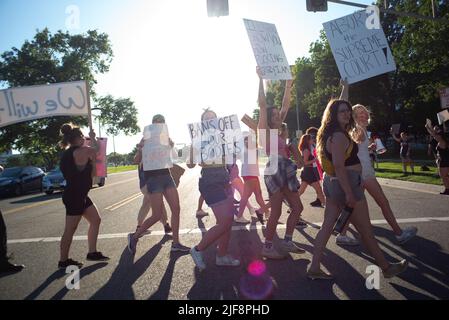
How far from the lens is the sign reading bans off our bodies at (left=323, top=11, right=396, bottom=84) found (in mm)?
5816

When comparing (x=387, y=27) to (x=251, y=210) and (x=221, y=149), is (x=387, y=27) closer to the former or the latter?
(x=251, y=210)

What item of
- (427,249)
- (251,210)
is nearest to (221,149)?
(427,249)

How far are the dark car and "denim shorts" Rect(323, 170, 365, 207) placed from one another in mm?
19803

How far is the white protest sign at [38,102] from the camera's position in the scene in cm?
574

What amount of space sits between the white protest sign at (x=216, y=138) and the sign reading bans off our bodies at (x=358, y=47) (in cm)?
209

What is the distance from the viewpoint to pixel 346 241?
5.47m

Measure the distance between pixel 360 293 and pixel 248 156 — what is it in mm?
4127

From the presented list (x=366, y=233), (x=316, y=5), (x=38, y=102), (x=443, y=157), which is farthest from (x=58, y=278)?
(x=443, y=157)

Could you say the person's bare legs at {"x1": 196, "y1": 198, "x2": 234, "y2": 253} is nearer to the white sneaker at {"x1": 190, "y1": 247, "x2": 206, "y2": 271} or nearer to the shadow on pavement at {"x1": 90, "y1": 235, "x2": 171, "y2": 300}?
the white sneaker at {"x1": 190, "y1": 247, "x2": 206, "y2": 271}

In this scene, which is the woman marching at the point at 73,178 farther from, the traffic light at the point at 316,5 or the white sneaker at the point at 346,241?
the traffic light at the point at 316,5

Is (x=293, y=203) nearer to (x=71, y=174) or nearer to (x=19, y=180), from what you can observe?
(x=71, y=174)

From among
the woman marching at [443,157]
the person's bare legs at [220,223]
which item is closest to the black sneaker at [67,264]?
the person's bare legs at [220,223]

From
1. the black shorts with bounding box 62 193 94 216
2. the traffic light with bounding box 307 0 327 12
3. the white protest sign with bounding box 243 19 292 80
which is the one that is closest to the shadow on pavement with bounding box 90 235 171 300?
the black shorts with bounding box 62 193 94 216
